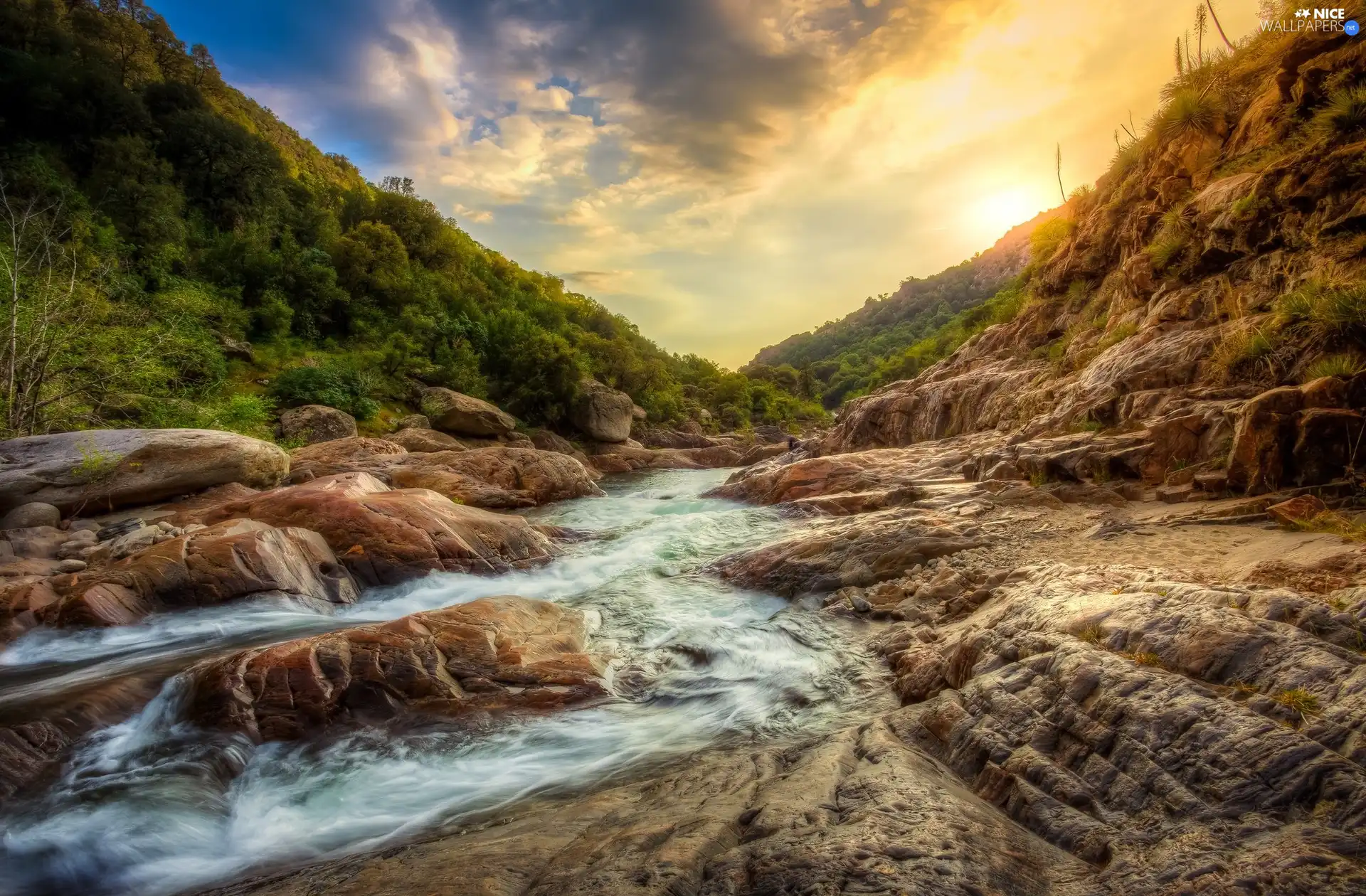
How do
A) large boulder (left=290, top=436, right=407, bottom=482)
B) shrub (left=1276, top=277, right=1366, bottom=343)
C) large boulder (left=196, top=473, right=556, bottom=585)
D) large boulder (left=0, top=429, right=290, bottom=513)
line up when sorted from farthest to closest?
1. large boulder (left=290, top=436, right=407, bottom=482)
2. large boulder (left=0, top=429, right=290, bottom=513)
3. large boulder (left=196, top=473, right=556, bottom=585)
4. shrub (left=1276, top=277, right=1366, bottom=343)

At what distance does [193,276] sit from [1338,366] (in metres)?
34.9

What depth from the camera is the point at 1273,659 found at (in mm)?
2721

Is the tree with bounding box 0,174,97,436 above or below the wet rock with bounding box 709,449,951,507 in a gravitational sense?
above

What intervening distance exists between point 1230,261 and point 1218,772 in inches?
420

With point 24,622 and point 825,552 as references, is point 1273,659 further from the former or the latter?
point 24,622

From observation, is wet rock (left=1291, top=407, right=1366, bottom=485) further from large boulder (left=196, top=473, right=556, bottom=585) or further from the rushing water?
large boulder (left=196, top=473, right=556, bottom=585)

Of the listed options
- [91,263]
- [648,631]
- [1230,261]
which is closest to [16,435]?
[91,263]

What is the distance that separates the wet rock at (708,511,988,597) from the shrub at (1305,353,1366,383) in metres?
3.53

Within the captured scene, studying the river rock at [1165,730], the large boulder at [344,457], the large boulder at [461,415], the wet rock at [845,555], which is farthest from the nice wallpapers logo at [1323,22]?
the large boulder at [461,415]

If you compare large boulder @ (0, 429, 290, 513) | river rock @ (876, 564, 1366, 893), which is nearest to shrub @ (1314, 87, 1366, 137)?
river rock @ (876, 564, 1366, 893)

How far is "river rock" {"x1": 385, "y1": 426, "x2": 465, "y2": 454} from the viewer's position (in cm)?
2025

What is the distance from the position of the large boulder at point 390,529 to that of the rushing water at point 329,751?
152 cm

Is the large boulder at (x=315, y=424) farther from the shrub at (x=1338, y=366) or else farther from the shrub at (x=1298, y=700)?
the shrub at (x=1338, y=366)

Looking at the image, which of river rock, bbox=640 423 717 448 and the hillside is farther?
the hillside
